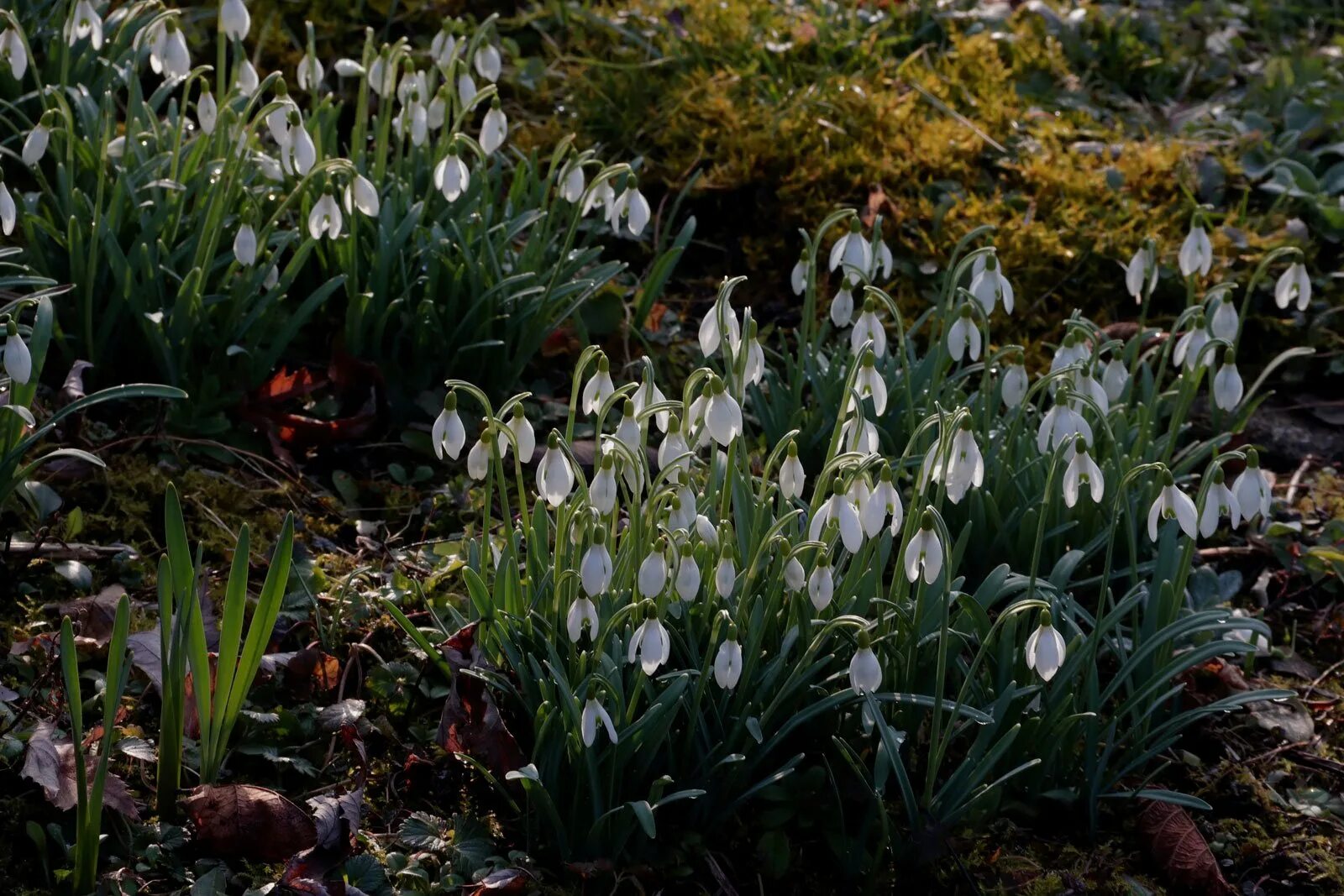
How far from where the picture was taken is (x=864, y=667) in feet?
6.19

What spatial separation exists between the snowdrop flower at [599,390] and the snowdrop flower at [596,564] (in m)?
0.25

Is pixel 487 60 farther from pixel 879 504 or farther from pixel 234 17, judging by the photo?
pixel 879 504

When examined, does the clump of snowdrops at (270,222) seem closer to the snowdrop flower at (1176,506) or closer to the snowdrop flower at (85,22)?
the snowdrop flower at (85,22)

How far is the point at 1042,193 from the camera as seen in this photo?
418 cm

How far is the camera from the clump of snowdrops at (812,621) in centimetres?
199

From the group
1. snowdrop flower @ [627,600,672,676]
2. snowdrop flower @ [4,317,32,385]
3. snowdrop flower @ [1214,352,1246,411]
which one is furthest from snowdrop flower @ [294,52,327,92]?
snowdrop flower @ [1214,352,1246,411]

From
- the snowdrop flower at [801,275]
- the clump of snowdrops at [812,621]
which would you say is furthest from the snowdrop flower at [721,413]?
the snowdrop flower at [801,275]

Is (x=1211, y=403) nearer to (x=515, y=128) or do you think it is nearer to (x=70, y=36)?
(x=515, y=128)

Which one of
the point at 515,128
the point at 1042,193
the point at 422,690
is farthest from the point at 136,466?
the point at 1042,193

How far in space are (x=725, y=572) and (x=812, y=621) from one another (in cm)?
22

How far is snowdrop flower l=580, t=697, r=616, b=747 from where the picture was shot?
6.11 ft

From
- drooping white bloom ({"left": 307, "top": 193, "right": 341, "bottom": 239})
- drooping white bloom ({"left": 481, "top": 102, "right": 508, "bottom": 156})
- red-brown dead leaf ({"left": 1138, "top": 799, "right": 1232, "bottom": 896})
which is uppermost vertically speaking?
drooping white bloom ({"left": 481, "top": 102, "right": 508, "bottom": 156})

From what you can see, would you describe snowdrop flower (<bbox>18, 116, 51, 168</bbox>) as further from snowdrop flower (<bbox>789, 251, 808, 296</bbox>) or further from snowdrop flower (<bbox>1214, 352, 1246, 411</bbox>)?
snowdrop flower (<bbox>1214, 352, 1246, 411</bbox>)

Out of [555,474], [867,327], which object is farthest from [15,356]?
[867,327]
